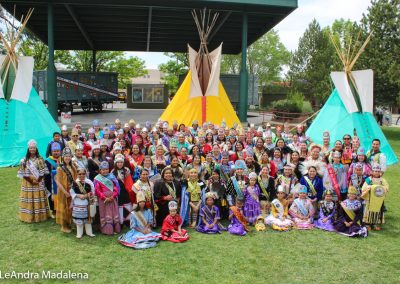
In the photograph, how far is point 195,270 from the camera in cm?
418

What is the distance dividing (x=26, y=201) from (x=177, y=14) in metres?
12.0

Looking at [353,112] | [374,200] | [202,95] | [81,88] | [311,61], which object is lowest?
[374,200]

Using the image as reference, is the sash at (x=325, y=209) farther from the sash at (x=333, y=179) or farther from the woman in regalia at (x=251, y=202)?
the woman in regalia at (x=251, y=202)

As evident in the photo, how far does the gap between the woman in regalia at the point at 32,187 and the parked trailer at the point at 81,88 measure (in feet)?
50.0

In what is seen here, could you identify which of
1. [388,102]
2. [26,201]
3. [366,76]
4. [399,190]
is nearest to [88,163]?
[26,201]

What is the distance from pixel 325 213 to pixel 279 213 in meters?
0.71

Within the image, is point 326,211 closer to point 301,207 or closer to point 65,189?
point 301,207

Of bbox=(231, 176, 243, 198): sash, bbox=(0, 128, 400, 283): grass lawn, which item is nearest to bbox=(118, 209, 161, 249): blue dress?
bbox=(0, 128, 400, 283): grass lawn

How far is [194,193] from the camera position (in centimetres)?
564

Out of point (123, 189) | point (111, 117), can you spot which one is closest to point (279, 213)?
point (123, 189)

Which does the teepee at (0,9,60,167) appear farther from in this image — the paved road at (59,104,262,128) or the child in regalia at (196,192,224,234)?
the child in regalia at (196,192,224,234)

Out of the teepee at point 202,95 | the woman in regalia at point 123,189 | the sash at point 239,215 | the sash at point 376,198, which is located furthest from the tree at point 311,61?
the woman in regalia at point 123,189

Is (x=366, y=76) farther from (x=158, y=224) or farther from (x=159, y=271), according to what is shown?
(x=159, y=271)

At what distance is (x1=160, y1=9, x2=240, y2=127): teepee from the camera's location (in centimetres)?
1131
